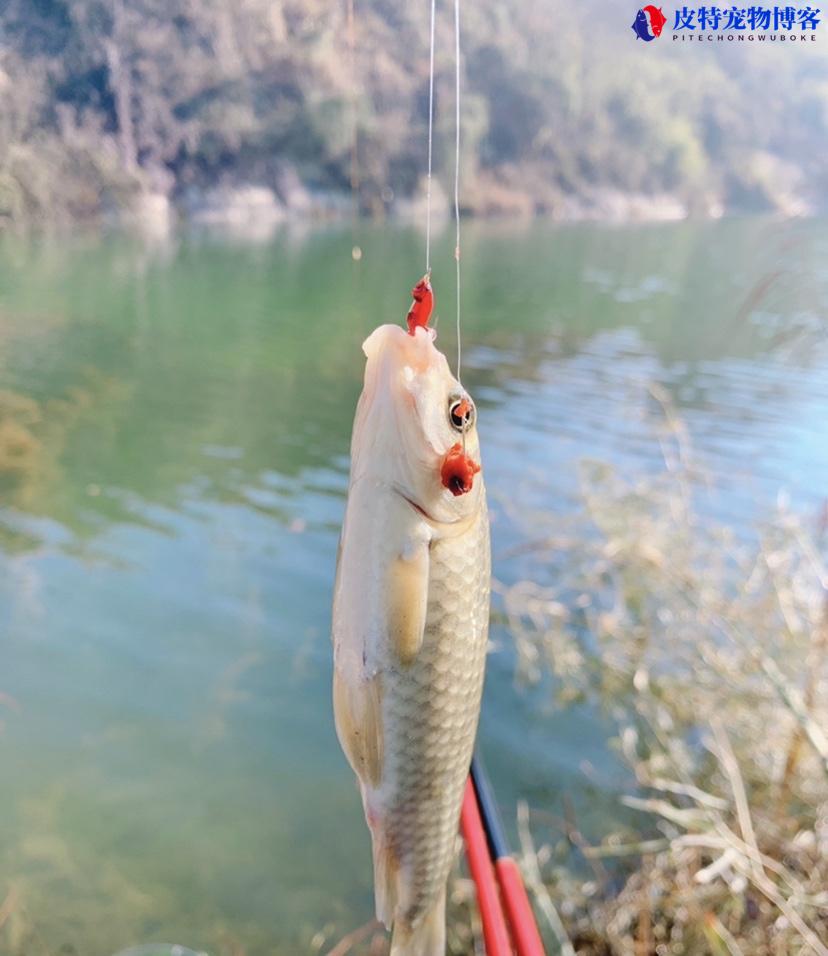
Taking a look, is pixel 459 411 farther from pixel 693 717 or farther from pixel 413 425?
pixel 693 717

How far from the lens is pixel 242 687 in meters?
5.62

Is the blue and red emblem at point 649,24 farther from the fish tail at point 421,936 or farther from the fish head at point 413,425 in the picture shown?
the fish tail at point 421,936

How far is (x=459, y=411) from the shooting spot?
1262 millimetres

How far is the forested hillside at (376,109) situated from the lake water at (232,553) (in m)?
8.30

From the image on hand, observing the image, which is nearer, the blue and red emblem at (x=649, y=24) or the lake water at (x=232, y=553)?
the lake water at (x=232, y=553)

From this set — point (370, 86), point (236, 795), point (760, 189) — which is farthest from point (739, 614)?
point (760, 189)

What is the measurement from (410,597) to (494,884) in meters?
1.27

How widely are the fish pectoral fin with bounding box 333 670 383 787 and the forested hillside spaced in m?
19.7

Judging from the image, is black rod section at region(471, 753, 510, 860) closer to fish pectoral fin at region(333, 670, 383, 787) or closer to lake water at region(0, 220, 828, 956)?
fish pectoral fin at region(333, 670, 383, 787)

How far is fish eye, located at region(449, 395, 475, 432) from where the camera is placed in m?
1.26

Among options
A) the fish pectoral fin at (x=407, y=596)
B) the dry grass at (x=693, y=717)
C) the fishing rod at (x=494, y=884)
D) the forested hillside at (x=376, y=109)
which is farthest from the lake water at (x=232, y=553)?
the forested hillside at (x=376, y=109)

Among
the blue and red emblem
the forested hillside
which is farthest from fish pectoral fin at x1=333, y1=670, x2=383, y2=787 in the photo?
the forested hillside

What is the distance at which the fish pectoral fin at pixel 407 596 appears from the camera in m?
1.22

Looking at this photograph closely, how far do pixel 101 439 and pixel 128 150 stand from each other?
112 feet
